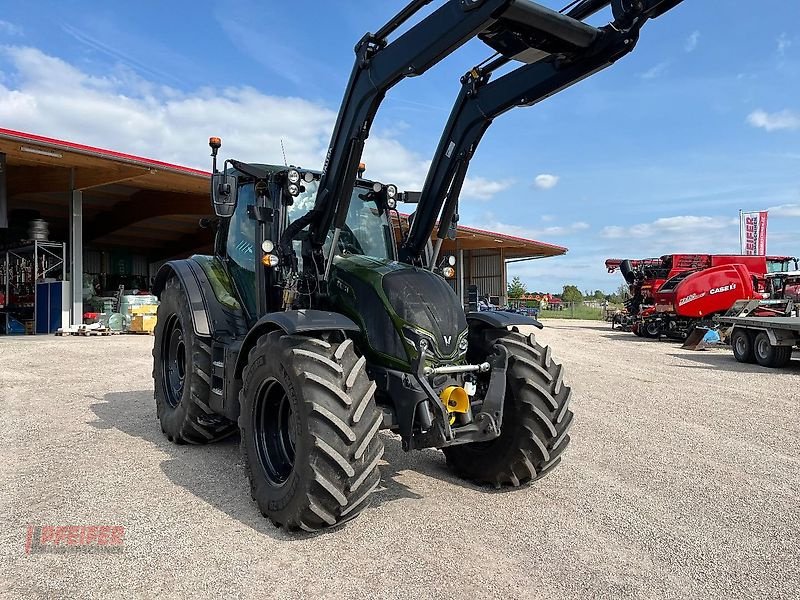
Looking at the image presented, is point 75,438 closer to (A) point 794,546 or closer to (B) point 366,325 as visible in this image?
(B) point 366,325

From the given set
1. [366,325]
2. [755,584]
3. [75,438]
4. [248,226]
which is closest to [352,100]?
[366,325]

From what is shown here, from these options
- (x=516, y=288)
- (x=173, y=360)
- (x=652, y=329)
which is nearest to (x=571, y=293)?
(x=516, y=288)

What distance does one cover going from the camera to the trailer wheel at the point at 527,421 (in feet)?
13.9

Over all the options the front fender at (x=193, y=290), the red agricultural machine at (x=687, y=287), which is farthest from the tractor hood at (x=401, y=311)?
the red agricultural machine at (x=687, y=287)

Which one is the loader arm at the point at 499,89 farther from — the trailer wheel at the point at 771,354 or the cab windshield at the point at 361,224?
the trailer wheel at the point at 771,354

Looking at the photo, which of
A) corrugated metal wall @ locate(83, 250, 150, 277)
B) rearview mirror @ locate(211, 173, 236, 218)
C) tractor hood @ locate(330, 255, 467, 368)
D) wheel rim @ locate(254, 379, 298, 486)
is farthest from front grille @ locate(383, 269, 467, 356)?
corrugated metal wall @ locate(83, 250, 150, 277)

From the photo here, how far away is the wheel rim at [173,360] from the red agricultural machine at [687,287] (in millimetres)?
15889

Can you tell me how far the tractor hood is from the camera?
404 centimetres

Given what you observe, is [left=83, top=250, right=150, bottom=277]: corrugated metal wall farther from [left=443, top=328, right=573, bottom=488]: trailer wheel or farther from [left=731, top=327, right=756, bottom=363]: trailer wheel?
[left=443, top=328, right=573, bottom=488]: trailer wheel

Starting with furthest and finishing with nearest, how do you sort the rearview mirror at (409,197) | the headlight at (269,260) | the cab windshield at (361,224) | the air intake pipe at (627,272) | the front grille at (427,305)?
the air intake pipe at (627,272), the rearview mirror at (409,197), the cab windshield at (361,224), the headlight at (269,260), the front grille at (427,305)

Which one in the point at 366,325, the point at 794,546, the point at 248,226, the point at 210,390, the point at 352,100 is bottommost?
the point at 794,546

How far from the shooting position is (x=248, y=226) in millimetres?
5508

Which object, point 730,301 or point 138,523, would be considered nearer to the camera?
point 138,523

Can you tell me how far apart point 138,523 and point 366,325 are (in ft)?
6.07
